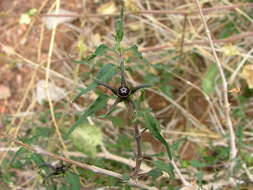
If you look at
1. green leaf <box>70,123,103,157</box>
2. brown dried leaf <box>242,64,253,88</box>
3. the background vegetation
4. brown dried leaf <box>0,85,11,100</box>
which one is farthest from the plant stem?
brown dried leaf <box>0,85,11,100</box>

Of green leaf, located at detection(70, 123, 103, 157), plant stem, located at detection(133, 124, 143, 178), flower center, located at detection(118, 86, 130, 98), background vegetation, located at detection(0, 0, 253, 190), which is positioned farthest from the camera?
background vegetation, located at detection(0, 0, 253, 190)

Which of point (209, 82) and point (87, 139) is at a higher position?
point (209, 82)

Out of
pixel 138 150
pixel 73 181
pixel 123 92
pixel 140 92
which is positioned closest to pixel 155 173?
pixel 138 150

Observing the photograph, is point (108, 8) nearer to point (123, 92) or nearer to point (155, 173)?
point (155, 173)

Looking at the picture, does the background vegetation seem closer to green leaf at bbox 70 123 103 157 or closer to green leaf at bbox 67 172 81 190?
green leaf at bbox 70 123 103 157

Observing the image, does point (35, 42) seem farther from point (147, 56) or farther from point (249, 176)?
point (249, 176)

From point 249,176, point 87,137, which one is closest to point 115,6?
point 87,137

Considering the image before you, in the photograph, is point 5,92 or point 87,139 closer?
point 87,139
